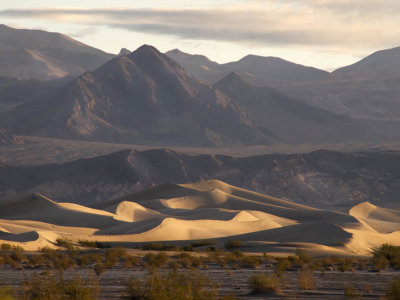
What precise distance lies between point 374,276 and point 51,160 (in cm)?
11861

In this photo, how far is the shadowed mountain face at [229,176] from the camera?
113312mm

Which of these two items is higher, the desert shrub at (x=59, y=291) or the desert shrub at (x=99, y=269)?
the desert shrub at (x=99, y=269)

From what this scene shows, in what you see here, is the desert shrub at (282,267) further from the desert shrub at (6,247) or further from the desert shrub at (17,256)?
the desert shrub at (6,247)

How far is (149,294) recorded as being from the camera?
15250mm

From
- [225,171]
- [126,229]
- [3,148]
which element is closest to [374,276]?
[126,229]

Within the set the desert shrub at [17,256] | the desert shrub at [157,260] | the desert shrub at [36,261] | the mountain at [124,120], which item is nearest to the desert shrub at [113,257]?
the desert shrub at [157,260]

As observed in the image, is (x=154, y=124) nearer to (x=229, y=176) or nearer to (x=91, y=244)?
(x=229, y=176)

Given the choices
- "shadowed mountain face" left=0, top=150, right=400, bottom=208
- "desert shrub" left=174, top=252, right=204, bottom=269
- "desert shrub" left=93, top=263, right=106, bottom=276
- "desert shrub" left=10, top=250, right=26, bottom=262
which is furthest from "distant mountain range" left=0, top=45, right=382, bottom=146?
"desert shrub" left=93, top=263, right=106, bottom=276

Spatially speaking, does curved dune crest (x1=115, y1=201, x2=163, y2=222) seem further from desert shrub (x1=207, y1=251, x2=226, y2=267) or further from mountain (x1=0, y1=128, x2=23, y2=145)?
mountain (x1=0, y1=128, x2=23, y2=145)

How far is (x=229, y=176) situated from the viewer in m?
121

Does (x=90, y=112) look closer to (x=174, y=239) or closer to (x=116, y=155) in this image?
(x=116, y=155)

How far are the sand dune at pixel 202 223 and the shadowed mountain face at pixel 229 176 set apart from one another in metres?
30.1

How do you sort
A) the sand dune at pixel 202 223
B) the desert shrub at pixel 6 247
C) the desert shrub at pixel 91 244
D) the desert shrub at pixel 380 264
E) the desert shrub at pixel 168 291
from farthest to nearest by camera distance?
the sand dune at pixel 202 223 < the desert shrub at pixel 91 244 < the desert shrub at pixel 6 247 < the desert shrub at pixel 380 264 < the desert shrub at pixel 168 291

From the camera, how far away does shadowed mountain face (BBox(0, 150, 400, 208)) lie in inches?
4461
